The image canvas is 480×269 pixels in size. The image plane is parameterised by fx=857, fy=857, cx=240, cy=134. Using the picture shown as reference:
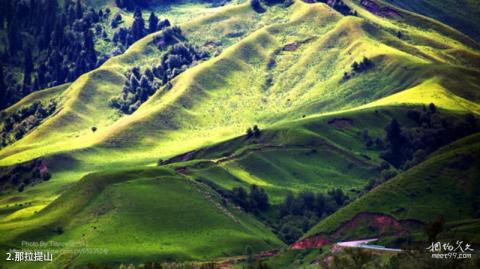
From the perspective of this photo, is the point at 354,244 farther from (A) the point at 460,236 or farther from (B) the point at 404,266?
(B) the point at 404,266

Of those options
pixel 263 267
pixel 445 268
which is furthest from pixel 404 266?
pixel 263 267

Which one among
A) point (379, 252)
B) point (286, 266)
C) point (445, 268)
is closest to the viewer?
point (445, 268)

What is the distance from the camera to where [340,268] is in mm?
148500

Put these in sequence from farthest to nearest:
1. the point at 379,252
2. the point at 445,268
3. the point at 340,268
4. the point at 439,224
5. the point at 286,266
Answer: the point at 286,266 < the point at 379,252 < the point at 439,224 < the point at 340,268 < the point at 445,268

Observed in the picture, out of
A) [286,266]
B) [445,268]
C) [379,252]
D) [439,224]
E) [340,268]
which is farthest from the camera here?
[286,266]

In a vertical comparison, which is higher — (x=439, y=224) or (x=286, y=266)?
(x=439, y=224)

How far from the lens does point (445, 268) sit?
13900 centimetres

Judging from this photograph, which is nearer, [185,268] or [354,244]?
[185,268]

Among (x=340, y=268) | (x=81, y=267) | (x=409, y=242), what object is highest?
(x=340, y=268)

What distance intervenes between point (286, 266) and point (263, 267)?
4521 centimetres

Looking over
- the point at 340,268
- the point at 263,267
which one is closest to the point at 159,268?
the point at 263,267

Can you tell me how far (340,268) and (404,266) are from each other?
10914 mm

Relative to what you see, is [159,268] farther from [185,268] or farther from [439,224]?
[439,224]

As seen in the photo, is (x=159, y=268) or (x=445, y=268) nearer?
(x=445, y=268)
